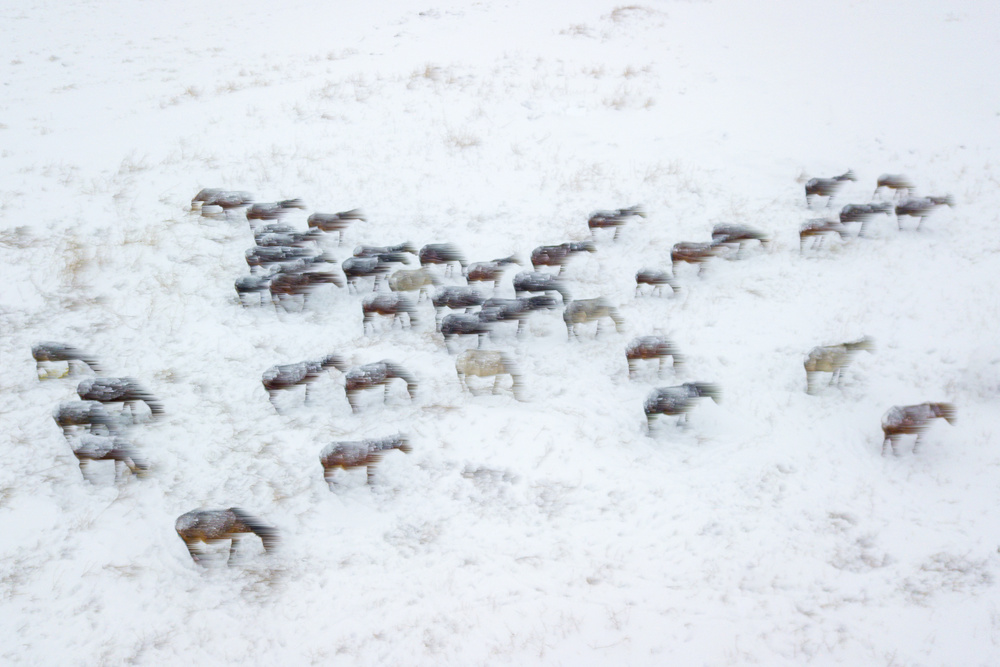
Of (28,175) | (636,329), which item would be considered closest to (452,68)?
(28,175)

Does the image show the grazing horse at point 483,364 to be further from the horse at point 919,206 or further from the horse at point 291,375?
the horse at point 919,206

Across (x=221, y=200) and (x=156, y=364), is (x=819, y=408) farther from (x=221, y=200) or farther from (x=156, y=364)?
(x=221, y=200)

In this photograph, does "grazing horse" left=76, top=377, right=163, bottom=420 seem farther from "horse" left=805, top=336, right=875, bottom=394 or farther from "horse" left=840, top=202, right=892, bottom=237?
"horse" left=840, top=202, right=892, bottom=237

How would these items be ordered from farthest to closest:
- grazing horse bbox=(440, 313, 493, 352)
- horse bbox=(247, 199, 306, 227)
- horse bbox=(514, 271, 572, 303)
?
horse bbox=(247, 199, 306, 227) < horse bbox=(514, 271, 572, 303) < grazing horse bbox=(440, 313, 493, 352)

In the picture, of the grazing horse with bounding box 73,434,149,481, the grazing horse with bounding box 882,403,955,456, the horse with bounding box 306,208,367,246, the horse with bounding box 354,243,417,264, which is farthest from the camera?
the horse with bounding box 306,208,367,246

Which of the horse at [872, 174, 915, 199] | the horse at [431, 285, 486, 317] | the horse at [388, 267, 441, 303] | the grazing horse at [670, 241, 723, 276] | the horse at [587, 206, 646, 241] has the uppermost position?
the horse at [872, 174, 915, 199]

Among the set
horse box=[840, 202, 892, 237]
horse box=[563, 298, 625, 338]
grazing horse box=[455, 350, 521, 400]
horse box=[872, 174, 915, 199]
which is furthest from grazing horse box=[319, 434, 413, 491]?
horse box=[872, 174, 915, 199]

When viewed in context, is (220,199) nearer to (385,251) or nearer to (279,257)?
(279,257)
